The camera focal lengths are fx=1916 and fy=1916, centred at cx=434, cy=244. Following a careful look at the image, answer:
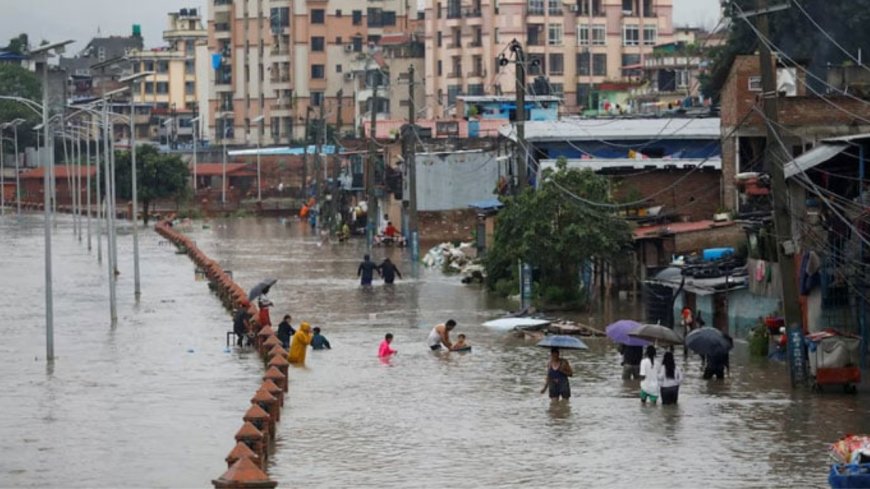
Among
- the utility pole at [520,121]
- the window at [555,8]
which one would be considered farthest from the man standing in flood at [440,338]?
the window at [555,8]

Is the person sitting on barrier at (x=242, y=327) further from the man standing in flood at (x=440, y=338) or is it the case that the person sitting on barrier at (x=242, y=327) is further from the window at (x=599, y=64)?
the window at (x=599, y=64)

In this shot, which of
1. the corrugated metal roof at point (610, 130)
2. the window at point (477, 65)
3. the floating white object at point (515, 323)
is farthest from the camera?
the window at point (477, 65)

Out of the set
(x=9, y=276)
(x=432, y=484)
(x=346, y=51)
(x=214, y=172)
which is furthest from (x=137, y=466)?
(x=346, y=51)

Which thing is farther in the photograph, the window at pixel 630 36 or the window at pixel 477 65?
the window at pixel 630 36

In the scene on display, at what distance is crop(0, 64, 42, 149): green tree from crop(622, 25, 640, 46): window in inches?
1865

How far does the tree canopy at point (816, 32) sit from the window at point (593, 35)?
48163 millimetres

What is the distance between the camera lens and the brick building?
Answer: 42.3 meters

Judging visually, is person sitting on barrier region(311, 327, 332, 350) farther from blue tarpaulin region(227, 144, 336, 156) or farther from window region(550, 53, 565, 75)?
blue tarpaulin region(227, 144, 336, 156)

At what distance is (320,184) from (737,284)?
209 feet

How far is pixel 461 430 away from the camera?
24953mm

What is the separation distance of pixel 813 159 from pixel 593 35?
292 feet

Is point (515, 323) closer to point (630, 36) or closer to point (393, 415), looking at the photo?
point (393, 415)

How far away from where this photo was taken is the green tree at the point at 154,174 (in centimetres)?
10519

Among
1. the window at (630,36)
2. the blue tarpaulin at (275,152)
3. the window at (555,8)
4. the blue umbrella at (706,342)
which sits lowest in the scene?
the blue umbrella at (706,342)
